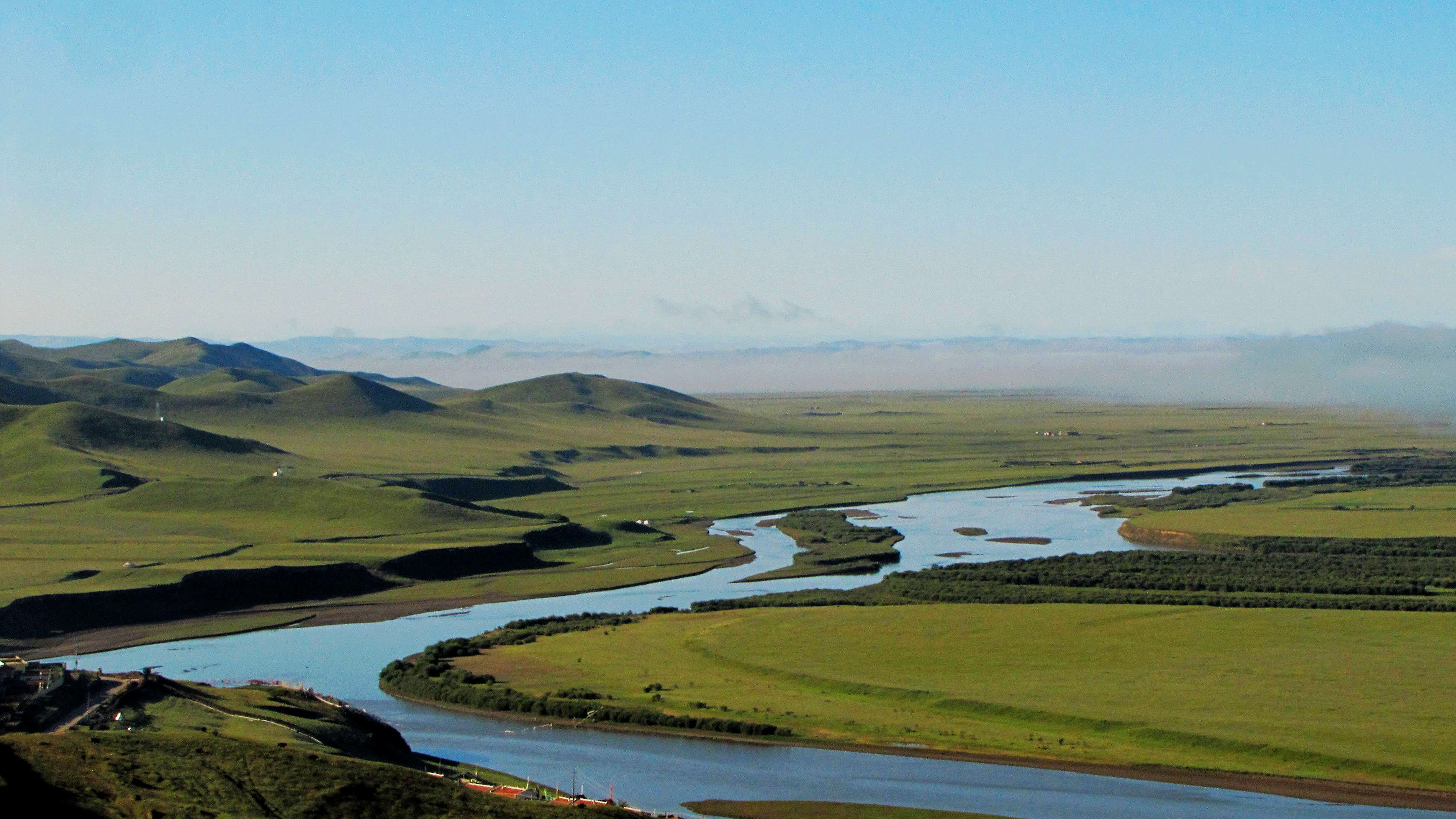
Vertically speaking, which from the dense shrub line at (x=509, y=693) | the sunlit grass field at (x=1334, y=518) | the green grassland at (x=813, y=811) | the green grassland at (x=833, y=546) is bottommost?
the green grassland at (x=813, y=811)

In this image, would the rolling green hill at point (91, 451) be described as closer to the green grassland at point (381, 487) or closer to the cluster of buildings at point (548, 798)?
the green grassland at point (381, 487)

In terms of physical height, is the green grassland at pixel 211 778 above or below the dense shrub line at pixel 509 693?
above

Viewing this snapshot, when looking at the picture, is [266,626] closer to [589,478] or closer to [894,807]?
[894,807]

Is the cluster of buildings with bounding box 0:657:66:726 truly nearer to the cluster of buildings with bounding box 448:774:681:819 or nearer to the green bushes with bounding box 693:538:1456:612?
the cluster of buildings with bounding box 448:774:681:819

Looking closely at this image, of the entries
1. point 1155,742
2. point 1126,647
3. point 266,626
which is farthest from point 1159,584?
point 266,626

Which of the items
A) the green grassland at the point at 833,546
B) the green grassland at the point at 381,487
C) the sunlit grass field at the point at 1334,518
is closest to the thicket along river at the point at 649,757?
the green grassland at the point at 833,546

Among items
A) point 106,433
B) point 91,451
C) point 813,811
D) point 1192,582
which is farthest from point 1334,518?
point 106,433

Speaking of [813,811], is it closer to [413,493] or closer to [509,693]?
[509,693]

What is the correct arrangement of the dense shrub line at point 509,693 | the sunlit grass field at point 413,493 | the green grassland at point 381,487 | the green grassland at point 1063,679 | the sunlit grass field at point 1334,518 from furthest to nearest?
the sunlit grass field at point 1334,518, the green grassland at point 381,487, the sunlit grass field at point 413,493, the dense shrub line at point 509,693, the green grassland at point 1063,679
